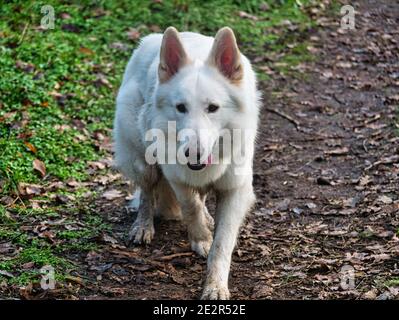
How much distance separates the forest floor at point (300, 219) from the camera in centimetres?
486

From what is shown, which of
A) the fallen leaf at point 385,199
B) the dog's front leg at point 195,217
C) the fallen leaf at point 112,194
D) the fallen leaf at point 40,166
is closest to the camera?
the dog's front leg at point 195,217

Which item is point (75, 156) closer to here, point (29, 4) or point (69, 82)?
point (69, 82)

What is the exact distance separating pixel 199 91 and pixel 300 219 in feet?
6.42

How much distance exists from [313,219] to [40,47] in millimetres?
4956

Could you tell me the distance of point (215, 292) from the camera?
468cm

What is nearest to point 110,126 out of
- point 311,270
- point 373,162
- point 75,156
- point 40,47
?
point 75,156

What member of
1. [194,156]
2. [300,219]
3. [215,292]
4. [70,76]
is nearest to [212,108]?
[194,156]

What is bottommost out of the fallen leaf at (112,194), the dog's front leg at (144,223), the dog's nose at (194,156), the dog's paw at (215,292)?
the dog's paw at (215,292)

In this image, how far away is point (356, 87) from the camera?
938cm

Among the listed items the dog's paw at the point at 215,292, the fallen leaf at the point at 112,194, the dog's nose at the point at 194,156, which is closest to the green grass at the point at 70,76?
the fallen leaf at the point at 112,194

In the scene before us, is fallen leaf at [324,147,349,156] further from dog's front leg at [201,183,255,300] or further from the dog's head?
the dog's head

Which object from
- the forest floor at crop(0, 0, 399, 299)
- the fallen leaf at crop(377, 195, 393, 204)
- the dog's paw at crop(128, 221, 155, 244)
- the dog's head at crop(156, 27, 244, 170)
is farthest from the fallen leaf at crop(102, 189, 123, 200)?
the fallen leaf at crop(377, 195, 393, 204)

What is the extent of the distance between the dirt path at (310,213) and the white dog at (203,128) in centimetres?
26

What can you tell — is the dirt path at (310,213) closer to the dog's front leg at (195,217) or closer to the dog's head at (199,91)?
the dog's front leg at (195,217)
